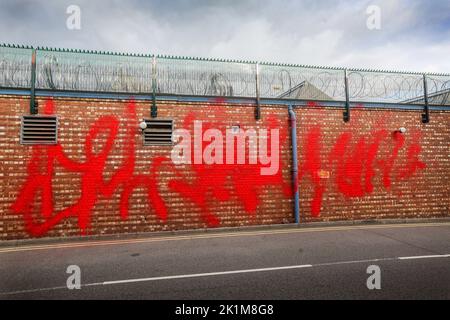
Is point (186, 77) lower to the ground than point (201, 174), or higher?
higher

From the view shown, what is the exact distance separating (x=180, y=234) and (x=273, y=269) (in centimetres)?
410

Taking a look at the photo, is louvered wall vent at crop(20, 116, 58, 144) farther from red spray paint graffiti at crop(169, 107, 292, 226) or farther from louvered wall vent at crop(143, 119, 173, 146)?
red spray paint graffiti at crop(169, 107, 292, 226)

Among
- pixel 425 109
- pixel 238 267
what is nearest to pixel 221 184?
pixel 238 267

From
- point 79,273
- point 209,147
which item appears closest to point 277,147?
Answer: point 209,147

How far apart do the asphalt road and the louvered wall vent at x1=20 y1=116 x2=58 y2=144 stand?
2.83 meters

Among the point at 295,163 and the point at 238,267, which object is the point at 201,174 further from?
the point at 238,267

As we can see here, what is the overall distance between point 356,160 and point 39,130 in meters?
9.95

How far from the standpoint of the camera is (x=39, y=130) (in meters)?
7.98

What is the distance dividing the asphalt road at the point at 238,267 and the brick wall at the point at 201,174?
95cm

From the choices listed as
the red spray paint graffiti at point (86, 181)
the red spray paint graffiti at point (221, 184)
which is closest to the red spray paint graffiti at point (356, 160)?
the red spray paint graffiti at point (221, 184)

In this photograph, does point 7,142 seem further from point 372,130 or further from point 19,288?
point 372,130

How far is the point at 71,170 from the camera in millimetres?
8117

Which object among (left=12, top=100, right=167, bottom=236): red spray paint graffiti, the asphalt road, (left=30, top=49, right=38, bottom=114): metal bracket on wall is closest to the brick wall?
(left=12, top=100, right=167, bottom=236): red spray paint graffiti

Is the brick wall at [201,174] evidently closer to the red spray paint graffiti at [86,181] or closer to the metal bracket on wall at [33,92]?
the red spray paint graffiti at [86,181]
